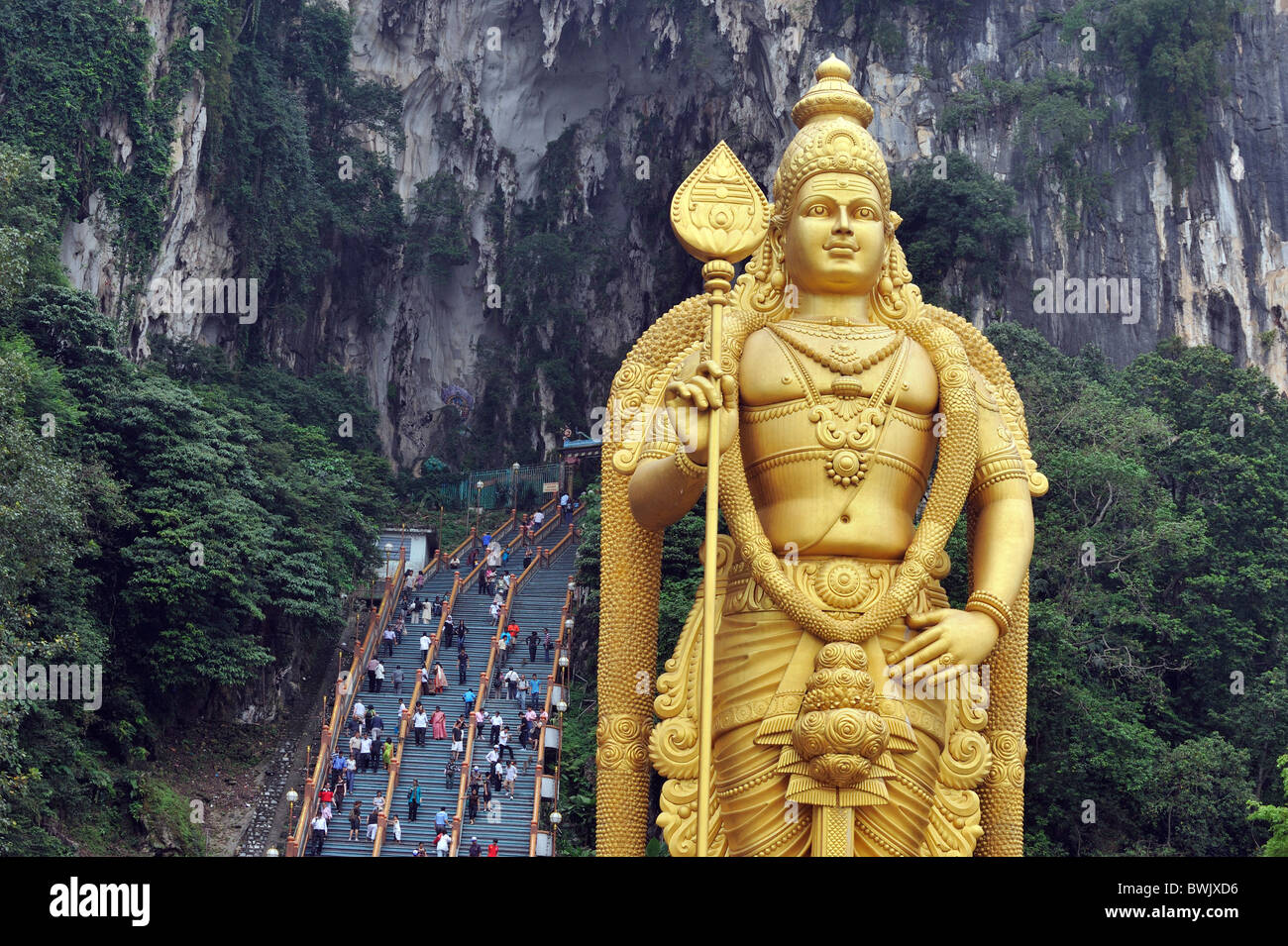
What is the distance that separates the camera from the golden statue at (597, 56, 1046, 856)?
6824mm

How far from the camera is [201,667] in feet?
67.6

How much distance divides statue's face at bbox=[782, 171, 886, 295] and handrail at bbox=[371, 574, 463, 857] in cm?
950

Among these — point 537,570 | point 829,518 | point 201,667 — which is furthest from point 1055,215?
point 829,518

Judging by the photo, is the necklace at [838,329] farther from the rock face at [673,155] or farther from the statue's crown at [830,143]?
the rock face at [673,155]

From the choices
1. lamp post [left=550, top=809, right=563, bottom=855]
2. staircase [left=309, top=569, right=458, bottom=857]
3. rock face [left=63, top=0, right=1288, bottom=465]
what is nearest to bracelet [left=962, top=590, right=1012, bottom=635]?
lamp post [left=550, top=809, right=563, bottom=855]

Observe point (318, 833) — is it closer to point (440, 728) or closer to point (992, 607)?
point (440, 728)

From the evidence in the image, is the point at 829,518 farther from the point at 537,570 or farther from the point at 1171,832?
the point at 537,570

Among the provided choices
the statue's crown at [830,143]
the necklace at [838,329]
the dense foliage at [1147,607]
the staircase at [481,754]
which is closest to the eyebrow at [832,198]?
the statue's crown at [830,143]

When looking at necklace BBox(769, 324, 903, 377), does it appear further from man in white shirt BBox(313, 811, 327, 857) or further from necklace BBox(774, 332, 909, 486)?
man in white shirt BBox(313, 811, 327, 857)

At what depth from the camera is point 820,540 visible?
727cm

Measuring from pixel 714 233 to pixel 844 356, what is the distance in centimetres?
113

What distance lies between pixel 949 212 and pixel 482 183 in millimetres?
14466

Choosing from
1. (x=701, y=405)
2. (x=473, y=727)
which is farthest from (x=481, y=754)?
(x=701, y=405)
